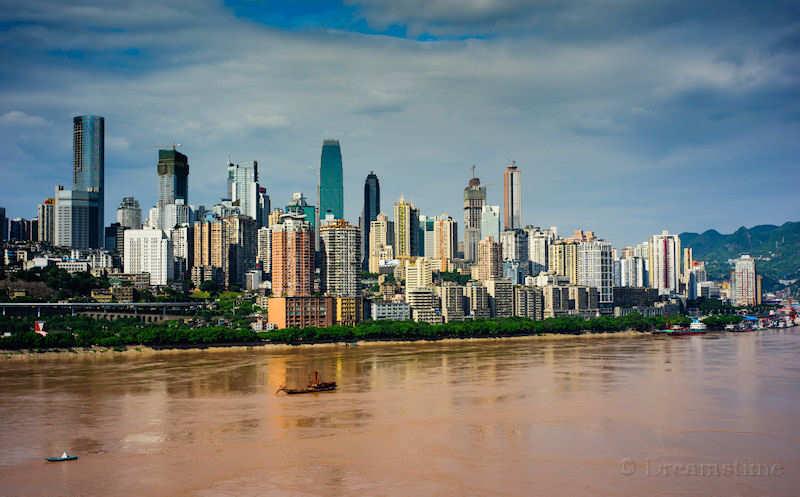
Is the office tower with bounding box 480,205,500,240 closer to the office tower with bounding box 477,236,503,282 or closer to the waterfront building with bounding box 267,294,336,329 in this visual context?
the office tower with bounding box 477,236,503,282

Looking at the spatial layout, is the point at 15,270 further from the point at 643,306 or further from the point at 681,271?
the point at 681,271

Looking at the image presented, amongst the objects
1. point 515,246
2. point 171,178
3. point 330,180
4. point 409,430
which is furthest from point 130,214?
point 409,430

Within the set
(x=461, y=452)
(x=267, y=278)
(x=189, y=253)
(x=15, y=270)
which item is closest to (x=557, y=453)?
(x=461, y=452)

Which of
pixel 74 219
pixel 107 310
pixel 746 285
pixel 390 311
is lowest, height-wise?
pixel 390 311

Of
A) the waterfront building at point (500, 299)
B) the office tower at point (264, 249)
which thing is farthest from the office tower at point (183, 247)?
the waterfront building at point (500, 299)

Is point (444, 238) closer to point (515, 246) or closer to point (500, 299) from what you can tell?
point (515, 246)

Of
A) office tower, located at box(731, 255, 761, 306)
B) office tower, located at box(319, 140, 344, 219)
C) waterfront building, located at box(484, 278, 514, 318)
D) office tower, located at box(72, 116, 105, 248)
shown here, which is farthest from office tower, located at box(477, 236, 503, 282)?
office tower, located at box(72, 116, 105, 248)
